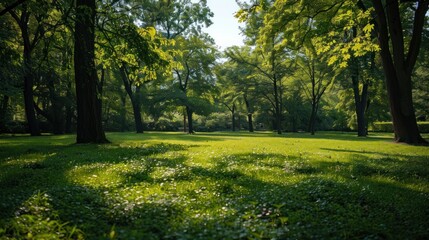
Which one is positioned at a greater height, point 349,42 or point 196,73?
point 196,73

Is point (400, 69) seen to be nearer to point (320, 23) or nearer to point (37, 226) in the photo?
point (320, 23)

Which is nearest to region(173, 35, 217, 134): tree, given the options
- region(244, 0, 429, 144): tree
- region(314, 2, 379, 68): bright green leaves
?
region(244, 0, 429, 144): tree

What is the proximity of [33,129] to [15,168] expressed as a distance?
2482 cm

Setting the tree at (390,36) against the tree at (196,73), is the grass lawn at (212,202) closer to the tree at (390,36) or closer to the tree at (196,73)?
the tree at (390,36)

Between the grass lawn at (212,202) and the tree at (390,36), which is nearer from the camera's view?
the grass lawn at (212,202)

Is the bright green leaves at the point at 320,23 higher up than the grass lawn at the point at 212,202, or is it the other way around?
the bright green leaves at the point at 320,23

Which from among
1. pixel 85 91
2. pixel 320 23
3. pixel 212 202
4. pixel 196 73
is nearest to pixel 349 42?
pixel 320 23

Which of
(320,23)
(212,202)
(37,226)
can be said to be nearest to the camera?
(37,226)

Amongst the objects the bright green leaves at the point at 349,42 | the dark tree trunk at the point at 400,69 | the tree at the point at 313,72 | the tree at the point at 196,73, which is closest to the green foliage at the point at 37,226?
the bright green leaves at the point at 349,42

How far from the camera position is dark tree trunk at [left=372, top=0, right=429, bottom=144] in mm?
18219

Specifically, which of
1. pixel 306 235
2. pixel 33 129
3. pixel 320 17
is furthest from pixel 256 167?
pixel 33 129

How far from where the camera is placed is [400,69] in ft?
60.7

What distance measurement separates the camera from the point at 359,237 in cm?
485

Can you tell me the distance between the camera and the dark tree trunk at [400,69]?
1822 cm
